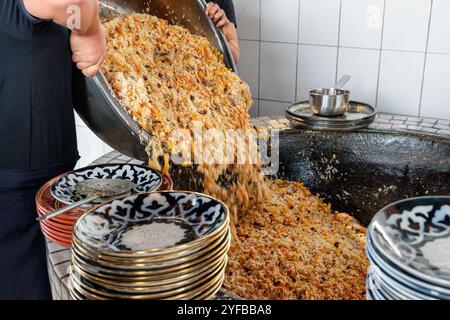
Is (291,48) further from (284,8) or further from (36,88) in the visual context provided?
(36,88)

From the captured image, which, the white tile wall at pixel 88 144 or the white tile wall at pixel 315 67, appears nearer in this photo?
the white tile wall at pixel 315 67

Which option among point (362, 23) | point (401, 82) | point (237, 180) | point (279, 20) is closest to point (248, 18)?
point (279, 20)

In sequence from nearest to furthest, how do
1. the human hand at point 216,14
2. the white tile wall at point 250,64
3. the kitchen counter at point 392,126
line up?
the kitchen counter at point 392,126
the human hand at point 216,14
the white tile wall at point 250,64

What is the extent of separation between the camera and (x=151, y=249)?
886 millimetres

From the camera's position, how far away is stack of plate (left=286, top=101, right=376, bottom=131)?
2.27m

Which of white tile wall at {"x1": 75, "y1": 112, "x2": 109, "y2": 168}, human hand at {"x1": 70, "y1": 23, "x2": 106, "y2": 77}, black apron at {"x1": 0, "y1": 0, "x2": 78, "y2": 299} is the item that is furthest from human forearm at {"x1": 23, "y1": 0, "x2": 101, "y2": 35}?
white tile wall at {"x1": 75, "y1": 112, "x2": 109, "y2": 168}

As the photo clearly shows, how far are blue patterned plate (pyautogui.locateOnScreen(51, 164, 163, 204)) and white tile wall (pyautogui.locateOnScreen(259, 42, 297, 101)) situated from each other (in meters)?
1.79

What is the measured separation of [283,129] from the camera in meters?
2.33

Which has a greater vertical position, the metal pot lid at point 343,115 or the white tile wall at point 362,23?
the white tile wall at point 362,23

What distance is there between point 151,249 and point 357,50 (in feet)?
7.42

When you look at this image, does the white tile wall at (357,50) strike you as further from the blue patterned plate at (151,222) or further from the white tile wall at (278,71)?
the blue patterned plate at (151,222)

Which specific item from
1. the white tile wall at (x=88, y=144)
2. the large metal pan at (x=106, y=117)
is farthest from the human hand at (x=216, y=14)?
the white tile wall at (x=88, y=144)

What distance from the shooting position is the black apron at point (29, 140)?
1.62 metres

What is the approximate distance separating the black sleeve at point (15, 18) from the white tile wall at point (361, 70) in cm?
200
